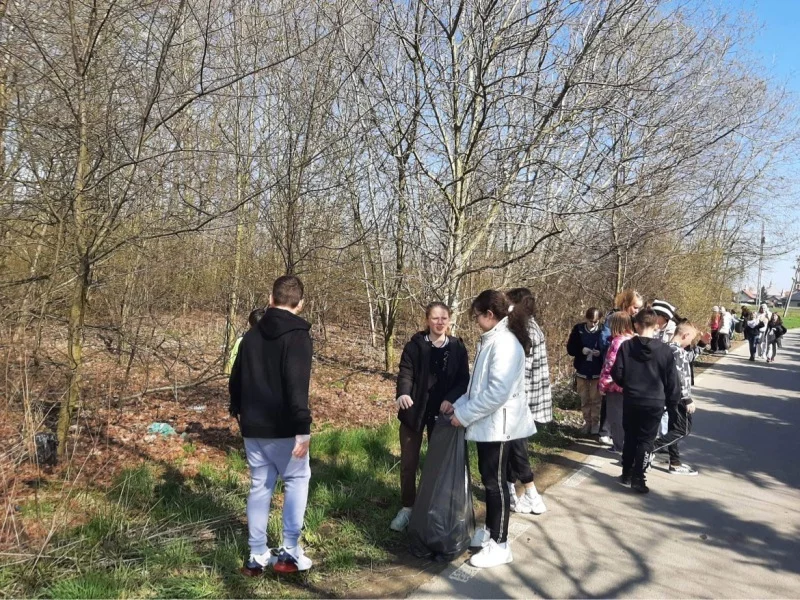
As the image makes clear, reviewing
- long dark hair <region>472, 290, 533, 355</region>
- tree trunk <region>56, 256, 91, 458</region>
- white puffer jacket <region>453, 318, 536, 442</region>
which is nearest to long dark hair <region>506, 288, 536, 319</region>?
long dark hair <region>472, 290, 533, 355</region>

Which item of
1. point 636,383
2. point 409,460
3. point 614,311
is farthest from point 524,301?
point 614,311

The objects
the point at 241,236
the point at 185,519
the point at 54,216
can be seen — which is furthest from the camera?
the point at 241,236

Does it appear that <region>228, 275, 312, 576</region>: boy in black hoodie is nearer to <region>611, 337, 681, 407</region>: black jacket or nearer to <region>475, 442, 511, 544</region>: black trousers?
<region>475, 442, 511, 544</region>: black trousers

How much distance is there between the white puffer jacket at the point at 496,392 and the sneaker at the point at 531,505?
3.32 feet

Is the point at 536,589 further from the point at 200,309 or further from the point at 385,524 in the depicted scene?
the point at 200,309

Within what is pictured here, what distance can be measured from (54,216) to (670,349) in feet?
17.7

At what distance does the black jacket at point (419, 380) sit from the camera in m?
4.08

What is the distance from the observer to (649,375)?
510cm

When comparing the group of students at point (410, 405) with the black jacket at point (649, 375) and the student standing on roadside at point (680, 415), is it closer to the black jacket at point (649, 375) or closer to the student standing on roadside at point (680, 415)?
the black jacket at point (649, 375)

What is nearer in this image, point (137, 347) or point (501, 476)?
point (501, 476)

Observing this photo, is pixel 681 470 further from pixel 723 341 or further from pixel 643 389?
pixel 723 341

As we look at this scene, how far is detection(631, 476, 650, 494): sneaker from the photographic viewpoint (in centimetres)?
502

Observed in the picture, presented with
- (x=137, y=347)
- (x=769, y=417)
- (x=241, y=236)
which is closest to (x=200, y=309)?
(x=241, y=236)

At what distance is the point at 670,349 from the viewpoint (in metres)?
5.17
